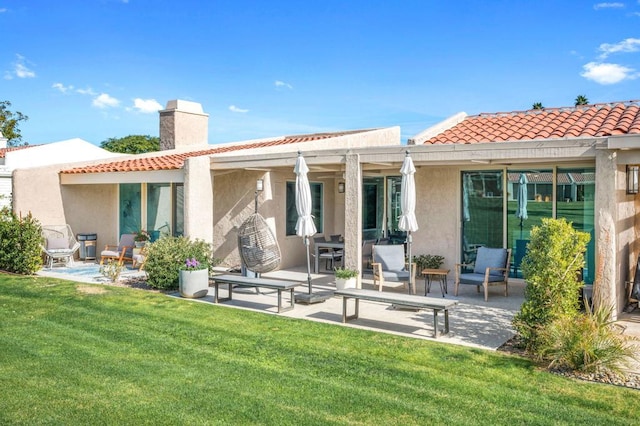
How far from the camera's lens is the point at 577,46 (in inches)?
904

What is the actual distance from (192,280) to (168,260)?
3.81ft

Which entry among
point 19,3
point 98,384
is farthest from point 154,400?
point 19,3

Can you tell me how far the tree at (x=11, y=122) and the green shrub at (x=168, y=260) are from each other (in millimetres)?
44523

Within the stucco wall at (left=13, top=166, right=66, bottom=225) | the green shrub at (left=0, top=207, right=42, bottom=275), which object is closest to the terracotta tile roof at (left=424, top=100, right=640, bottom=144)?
the green shrub at (left=0, top=207, right=42, bottom=275)

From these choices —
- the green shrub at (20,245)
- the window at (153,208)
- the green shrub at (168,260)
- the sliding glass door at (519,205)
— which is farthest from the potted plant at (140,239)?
the sliding glass door at (519,205)

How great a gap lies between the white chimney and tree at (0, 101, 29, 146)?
35.3m

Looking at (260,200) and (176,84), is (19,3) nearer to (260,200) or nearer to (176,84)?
(176,84)

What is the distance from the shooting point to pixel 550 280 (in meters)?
8.01

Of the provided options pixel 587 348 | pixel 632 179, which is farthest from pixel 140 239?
pixel 587 348

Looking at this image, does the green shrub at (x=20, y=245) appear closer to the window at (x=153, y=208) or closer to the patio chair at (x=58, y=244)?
the patio chair at (x=58, y=244)

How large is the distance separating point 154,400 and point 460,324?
5.69 m

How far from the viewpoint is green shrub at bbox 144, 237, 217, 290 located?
13.0 metres

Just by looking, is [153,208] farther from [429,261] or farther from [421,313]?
[421,313]

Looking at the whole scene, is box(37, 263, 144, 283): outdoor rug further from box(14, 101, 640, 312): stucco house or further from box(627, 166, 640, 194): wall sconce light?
box(627, 166, 640, 194): wall sconce light
